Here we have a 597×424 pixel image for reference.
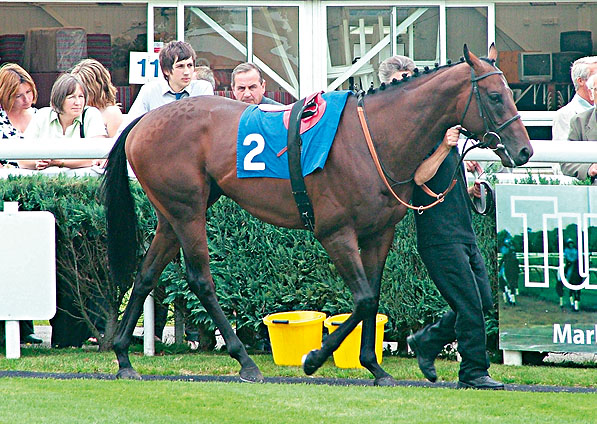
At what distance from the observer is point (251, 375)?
20.2ft

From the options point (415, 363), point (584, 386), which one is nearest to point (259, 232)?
point (415, 363)

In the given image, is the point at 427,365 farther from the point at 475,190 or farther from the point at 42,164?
the point at 42,164

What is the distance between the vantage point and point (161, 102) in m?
7.81

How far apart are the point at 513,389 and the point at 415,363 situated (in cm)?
92

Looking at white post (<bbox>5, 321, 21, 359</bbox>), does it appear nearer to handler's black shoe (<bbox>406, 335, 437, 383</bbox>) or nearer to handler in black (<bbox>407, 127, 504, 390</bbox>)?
handler's black shoe (<bbox>406, 335, 437, 383</bbox>)

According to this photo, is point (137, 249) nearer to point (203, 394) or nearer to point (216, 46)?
point (203, 394)

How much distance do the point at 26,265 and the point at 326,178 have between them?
7.25 ft

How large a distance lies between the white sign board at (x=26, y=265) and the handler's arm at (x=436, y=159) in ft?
8.16

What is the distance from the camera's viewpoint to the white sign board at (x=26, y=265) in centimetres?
687

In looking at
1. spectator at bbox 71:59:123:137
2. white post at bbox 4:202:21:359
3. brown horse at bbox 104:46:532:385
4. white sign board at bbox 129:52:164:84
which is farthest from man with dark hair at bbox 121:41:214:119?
white sign board at bbox 129:52:164:84

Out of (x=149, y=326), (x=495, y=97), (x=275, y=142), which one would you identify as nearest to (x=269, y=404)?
(x=275, y=142)

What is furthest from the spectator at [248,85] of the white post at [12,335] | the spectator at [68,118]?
the white post at [12,335]

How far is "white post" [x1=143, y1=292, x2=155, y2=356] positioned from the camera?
7.11m

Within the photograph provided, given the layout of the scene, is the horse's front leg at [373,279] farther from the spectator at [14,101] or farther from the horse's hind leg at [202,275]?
the spectator at [14,101]
